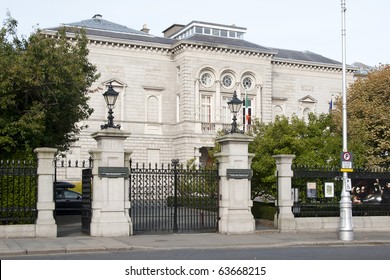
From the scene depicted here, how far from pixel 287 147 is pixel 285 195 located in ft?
20.0

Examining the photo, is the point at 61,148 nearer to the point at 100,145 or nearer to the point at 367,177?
the point at 100,145

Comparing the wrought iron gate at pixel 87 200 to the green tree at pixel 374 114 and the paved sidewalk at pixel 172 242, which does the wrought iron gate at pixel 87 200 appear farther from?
the green tree at pixel 374 114

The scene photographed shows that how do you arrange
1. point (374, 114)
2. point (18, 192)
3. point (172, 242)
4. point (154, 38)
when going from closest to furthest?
point (172, 242) < point (18, 192) < point (374, 114) < point (154, 38)

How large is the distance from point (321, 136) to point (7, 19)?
Answer: 15761mm

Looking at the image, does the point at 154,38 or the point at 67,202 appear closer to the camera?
the point at 67,202

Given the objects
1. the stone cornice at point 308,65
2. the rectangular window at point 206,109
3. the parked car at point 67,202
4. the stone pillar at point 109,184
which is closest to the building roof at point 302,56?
the stone cornice at point 308,65

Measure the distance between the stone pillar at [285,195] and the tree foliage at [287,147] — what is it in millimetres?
4080

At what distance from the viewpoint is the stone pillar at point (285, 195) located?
21969mm

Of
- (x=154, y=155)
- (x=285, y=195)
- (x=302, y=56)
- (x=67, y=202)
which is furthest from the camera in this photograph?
(x=302, y=56)

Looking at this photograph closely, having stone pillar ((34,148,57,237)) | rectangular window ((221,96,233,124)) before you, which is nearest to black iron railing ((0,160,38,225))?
stone pillar ((34,148,57,237))

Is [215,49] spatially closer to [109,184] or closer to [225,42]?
[225,42]

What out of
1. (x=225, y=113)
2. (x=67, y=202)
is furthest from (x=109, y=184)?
(x=225, y=113)

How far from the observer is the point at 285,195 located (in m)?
22.0

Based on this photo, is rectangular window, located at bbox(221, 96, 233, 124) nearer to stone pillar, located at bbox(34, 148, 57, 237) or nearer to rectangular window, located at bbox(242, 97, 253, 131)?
rectangular window, located at bbox(242, 97, 253, 131)
